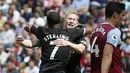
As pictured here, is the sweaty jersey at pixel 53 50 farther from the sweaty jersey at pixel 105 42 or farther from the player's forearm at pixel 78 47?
the sweaty jersey at pixel 105 42

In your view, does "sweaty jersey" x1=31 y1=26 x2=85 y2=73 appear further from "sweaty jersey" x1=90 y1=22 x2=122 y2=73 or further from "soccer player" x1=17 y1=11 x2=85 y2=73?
"sweaty jersey" x1=90 y1=22 x2=122 y2=73

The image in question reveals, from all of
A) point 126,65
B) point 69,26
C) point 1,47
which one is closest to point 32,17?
point 1,47

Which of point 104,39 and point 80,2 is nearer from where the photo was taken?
point 104,39

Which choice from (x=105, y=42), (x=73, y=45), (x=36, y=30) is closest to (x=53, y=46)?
(x=36, y=30)

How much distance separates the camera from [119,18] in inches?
313

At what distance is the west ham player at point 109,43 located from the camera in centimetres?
773

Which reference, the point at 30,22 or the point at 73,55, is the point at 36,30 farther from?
the point at 30,22

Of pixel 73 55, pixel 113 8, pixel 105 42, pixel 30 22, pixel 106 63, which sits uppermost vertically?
pixel 113 8

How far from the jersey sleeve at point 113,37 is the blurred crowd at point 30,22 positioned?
29.7 ft

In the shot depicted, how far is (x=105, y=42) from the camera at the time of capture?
7.89m

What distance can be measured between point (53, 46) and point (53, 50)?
0.06 m

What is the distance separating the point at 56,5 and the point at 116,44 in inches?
553

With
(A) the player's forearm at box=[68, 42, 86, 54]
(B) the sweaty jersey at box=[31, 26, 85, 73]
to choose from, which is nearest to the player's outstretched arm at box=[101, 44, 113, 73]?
(A) the player's forearm at box=[68, 42, 86, 54]

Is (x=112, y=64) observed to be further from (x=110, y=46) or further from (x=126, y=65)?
(x=126, y=65)
